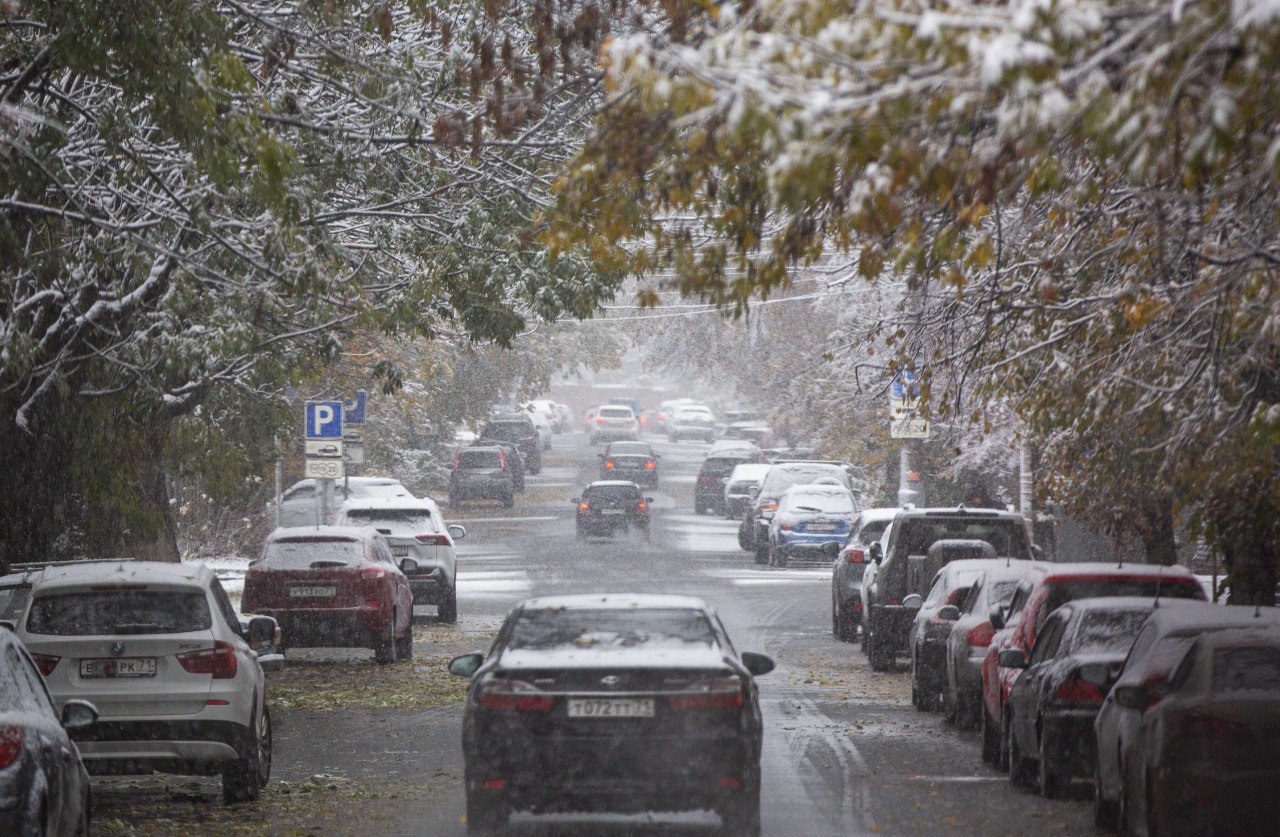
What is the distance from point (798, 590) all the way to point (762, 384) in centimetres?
2902

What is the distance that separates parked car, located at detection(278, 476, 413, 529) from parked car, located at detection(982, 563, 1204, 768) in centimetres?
2123

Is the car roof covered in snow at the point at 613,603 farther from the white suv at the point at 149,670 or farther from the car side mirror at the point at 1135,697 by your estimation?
the car side mirror at the point at 1135,697

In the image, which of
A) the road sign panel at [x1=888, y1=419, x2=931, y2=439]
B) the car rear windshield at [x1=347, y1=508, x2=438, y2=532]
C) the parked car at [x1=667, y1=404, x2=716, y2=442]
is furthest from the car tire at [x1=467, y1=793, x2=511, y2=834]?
the parked car at [x1=667, y1=404, x2=716, y2=442]

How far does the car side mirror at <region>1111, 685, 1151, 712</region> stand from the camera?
31.8 ft

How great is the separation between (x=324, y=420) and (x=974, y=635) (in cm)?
1479

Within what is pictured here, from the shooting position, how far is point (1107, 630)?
12.0 metres

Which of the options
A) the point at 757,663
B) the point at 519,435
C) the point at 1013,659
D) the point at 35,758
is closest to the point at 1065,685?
the point at 1013,659

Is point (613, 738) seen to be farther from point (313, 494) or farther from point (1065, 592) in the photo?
point (313, 494)

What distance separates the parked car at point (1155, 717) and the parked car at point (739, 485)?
40.0m

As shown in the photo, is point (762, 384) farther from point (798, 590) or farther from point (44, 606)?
point (44, 606)

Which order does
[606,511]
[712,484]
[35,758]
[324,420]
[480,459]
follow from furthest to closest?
[480,459] < [712,484] < [606,511] < [324,420] < [35,758]

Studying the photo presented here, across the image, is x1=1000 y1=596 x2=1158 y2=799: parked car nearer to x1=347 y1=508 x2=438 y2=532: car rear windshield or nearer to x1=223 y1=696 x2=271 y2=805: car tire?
x1=223 y1=696 x2=271 y2=805: car tire

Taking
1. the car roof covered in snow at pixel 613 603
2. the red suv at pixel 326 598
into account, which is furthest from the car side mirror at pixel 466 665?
the red suv at pixel 326 598

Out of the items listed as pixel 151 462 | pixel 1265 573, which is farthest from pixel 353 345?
pixel 1265 573
